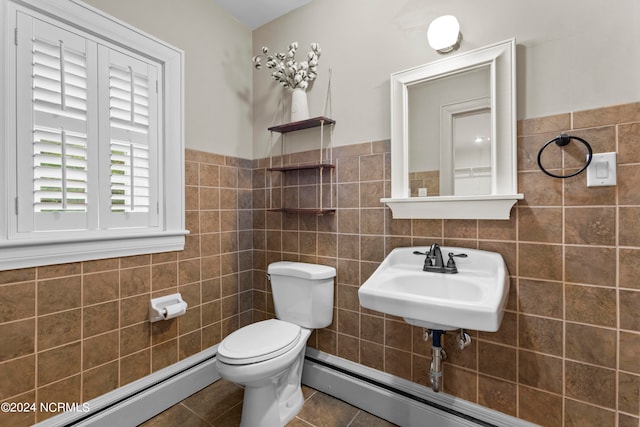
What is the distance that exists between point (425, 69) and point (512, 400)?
1568 mm

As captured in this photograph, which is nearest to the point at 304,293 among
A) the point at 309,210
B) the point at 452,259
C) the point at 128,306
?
the point at 309,210

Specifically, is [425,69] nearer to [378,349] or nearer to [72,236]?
[378,349]

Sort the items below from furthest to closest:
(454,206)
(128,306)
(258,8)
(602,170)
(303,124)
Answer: (258,8), (303,124), (128,306), (454,206), (602,170)

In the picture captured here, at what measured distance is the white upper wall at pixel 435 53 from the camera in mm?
1069

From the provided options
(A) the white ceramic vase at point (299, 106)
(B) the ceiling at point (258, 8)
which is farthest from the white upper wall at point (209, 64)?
(A) the white ceramic vase at point (299, 106)

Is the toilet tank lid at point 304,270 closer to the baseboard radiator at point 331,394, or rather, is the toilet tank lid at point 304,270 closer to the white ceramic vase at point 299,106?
the baseboard radiator at point 331,394

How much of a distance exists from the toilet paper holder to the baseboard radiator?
330mm

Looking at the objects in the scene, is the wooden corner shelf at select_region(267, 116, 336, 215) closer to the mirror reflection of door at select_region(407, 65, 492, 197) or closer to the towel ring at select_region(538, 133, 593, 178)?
the mirror reflection of door at select_region(407, 65, 492, 197)

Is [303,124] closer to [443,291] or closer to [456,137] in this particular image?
[456,137]

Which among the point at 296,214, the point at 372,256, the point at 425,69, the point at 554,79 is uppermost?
the point at 425,69

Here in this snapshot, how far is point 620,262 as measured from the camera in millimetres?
1061

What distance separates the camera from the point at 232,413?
5.15 feet

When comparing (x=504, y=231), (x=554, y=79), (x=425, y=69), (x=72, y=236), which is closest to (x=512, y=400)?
(x=504, y=231)

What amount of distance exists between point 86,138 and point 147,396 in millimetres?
1341
